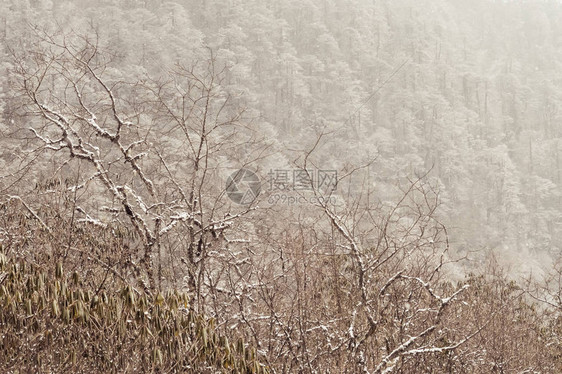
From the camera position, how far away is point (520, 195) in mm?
53781

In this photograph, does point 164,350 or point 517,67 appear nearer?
point 164,350

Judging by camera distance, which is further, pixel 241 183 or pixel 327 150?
pixel 327 150

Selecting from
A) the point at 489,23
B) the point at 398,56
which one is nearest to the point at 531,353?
the point at 398,56

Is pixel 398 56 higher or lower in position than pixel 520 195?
higher

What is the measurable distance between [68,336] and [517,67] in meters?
77.9

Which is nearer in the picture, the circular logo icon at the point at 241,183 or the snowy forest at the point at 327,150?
the snowy forest at the point at 327,150

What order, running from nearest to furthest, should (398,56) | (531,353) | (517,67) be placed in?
(531,353) → (398,56) → (517,67)

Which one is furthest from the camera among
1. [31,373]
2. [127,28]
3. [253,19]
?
[253,19]

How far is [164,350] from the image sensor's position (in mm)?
3152

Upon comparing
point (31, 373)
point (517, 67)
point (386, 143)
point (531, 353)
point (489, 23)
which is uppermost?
point (489, 23)

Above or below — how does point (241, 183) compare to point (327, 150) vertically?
below

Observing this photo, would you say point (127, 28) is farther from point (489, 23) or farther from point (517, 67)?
point (489, 23)

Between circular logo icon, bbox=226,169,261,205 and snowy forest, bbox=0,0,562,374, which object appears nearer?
snowy forest, bbox=0,0,562,374

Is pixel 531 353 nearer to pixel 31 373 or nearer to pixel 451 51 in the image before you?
pixel 31 373
